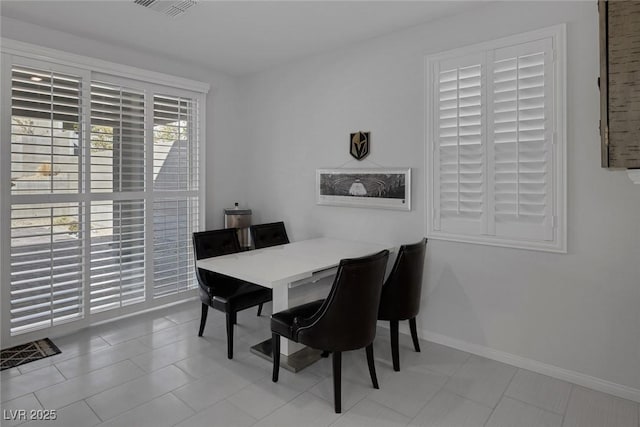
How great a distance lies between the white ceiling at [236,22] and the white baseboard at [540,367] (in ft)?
8.86

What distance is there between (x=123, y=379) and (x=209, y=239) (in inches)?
52.0

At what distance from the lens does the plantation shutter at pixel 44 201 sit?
3125mm

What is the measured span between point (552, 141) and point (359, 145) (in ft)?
5.33

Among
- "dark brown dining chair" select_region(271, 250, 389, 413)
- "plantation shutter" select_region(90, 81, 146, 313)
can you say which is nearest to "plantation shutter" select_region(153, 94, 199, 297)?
"plantation shutter" select_region(90, 81, 146, 313)

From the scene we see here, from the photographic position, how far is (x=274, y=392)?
248 centimetres

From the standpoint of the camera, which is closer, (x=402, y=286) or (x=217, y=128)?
(x=402, y=286)

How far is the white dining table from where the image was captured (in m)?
2.51

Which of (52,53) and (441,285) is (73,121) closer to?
(52,53)

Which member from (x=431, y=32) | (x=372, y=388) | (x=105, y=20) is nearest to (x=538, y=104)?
(x=431, y=32)

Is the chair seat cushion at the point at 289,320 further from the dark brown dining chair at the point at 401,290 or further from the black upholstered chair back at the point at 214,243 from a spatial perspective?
the black upholstered chair back at the point at 214,243

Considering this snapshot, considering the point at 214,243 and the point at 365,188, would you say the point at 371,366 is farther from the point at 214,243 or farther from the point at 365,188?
the point at 214,243

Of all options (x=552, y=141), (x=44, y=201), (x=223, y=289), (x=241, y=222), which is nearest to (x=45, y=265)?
(x=44, y=201)

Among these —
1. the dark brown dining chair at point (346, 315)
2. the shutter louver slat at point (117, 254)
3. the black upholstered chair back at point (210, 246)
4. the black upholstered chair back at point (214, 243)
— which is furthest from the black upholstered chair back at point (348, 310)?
the shutter louver slat at point (117, 254)

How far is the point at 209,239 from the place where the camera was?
3.51 metres
